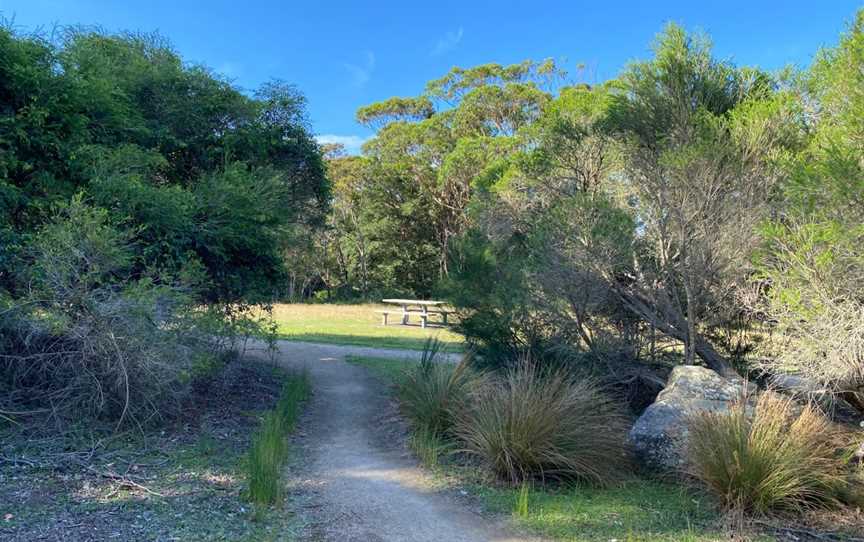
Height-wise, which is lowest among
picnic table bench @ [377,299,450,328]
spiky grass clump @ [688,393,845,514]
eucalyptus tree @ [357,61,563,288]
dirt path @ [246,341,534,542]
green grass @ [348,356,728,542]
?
dirt path @ [246,341,534,542]

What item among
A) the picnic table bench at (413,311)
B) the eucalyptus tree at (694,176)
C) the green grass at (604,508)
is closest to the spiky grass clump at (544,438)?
the green grass at (604,508)

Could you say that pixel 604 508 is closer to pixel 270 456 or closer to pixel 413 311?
pixel 270 456

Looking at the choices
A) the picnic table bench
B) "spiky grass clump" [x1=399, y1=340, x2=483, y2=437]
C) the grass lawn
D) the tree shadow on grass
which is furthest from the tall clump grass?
the picnic table bench

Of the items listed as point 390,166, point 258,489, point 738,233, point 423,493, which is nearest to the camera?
point 258,489

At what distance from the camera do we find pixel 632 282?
8.39 metres

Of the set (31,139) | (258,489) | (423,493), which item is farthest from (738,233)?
(31,139)

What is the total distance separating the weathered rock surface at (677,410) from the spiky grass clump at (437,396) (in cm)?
202

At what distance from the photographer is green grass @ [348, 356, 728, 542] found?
14.5 ft

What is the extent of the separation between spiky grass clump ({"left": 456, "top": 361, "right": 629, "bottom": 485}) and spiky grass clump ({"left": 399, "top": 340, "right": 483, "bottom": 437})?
850mm

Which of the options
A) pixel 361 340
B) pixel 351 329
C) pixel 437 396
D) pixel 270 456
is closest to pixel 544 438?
pixel 437 396

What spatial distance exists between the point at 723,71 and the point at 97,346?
8370mm

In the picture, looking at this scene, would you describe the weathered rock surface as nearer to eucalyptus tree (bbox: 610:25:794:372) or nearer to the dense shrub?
eucalyptus tree (bbox: 610:25:794:372)

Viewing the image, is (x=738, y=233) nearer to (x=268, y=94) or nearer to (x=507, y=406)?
(x=507, y=406)

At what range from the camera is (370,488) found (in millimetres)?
5375
